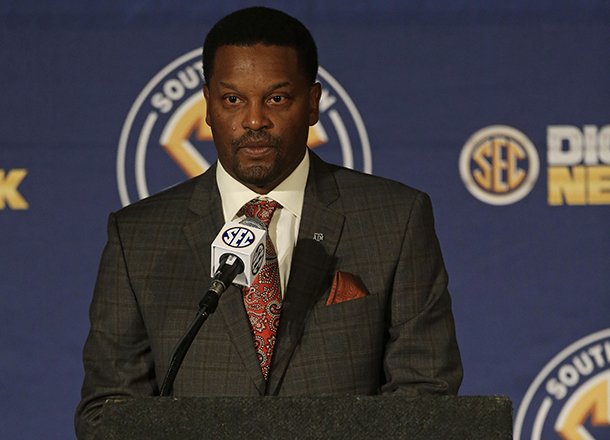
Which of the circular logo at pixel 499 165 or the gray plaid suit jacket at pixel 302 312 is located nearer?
the gray plaid suit jacket at pixel 302 312

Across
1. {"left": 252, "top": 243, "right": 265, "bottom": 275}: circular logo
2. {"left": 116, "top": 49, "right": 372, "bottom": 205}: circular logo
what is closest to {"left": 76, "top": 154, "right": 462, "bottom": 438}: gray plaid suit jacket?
{"left": 252, "top": 243, "right": 265, "bottom": 275}: circular logo

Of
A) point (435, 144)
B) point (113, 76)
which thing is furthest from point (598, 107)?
point (113, 76)

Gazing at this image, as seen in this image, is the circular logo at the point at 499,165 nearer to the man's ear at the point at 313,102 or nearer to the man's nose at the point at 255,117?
the man's ear at the point at 313,102

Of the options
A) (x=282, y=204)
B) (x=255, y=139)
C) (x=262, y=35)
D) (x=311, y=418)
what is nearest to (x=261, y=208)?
(x=282, y=204)

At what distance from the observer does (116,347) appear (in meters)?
1.77

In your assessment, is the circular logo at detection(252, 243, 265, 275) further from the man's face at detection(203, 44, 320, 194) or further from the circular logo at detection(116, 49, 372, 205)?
the circular logo at detection(116, 49, 372, 205)

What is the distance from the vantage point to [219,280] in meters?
1.40

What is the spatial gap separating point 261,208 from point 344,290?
181mm

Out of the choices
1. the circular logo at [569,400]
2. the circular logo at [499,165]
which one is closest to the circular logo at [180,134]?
the circular logo at [499,165]

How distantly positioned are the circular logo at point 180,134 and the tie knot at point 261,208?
2.83 ft

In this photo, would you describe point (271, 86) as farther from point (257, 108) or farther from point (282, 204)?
point (282, 204)

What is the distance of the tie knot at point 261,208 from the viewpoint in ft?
5.88

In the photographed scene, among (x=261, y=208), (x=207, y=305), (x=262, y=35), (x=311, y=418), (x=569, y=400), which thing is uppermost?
(x=262, y=35)

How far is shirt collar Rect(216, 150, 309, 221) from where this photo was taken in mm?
1817
